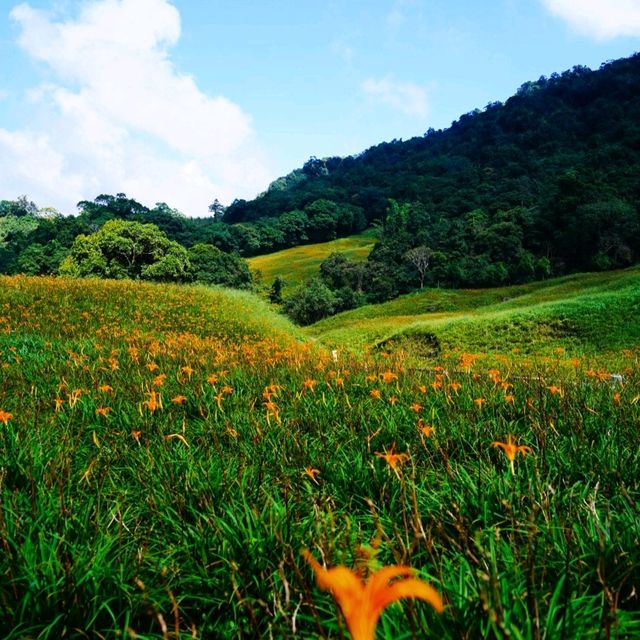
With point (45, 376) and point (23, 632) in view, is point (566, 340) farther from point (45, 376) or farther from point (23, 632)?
point (23, 632)

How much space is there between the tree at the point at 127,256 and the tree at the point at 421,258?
84.6 feet

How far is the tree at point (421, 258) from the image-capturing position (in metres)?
49.9

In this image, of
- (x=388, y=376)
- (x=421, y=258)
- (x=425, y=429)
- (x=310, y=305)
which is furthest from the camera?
(x=421, y=258)

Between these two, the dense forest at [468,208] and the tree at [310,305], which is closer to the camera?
the dense forest at [468,208]

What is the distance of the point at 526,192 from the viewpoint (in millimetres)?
59312

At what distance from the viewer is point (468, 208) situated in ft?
208

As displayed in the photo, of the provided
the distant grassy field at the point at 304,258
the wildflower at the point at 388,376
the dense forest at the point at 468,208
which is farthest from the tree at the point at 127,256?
the wildflower at the point at 388,376

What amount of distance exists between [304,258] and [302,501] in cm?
7946

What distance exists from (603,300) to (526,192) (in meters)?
46.1

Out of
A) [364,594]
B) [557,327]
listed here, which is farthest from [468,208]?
[364,594]

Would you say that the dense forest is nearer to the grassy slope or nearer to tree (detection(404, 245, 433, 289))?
tree (detection(404, 245, 433, 289))

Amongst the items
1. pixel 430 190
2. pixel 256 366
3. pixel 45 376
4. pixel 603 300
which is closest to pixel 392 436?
pixel 256 366

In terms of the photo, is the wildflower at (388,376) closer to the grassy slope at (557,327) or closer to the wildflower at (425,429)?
the wildflower at (425,429)

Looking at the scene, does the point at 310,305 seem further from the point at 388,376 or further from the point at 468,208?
the point at 388,376
